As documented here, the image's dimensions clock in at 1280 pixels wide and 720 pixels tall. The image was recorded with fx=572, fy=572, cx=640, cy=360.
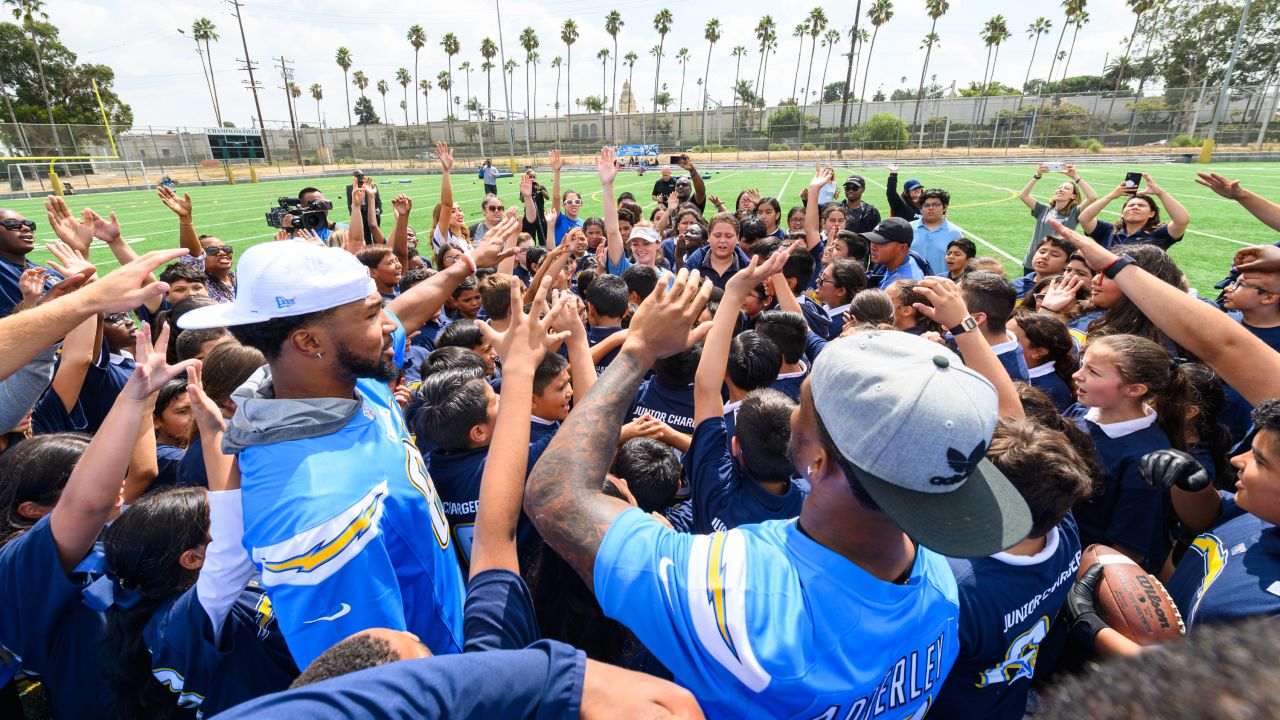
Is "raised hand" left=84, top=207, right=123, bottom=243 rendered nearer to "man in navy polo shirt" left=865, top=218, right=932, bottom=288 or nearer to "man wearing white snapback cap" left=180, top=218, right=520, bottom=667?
"man wearing white snapback cap" left=180, top=218, right=520, bottom=667

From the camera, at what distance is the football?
6.50 ft

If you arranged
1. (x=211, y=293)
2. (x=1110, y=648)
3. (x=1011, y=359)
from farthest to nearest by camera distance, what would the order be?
(x=211, y=293)
(x=1011, y=359)
(x=1110, y=648)

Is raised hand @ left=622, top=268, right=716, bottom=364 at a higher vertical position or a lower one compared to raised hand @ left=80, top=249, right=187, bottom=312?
higher

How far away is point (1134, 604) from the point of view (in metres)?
2.07

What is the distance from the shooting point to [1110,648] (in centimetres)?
200

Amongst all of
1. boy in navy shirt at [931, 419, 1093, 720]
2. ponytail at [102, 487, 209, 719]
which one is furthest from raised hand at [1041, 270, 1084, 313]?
ponytail at [102, 487, 209, 719]

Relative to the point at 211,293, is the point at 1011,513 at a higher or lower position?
higher

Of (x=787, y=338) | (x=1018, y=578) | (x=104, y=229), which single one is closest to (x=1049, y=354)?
(x=787, y=338)

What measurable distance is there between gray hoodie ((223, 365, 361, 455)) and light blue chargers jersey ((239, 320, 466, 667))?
0.09 feet

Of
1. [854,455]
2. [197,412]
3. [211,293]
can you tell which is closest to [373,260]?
[211,293]

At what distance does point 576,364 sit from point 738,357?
3.75 feet

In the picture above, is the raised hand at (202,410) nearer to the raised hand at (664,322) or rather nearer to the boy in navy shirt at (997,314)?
the raised hand at (664,322)

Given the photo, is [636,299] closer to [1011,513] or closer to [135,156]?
[1011,513]

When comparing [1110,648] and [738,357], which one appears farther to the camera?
[738,357]
